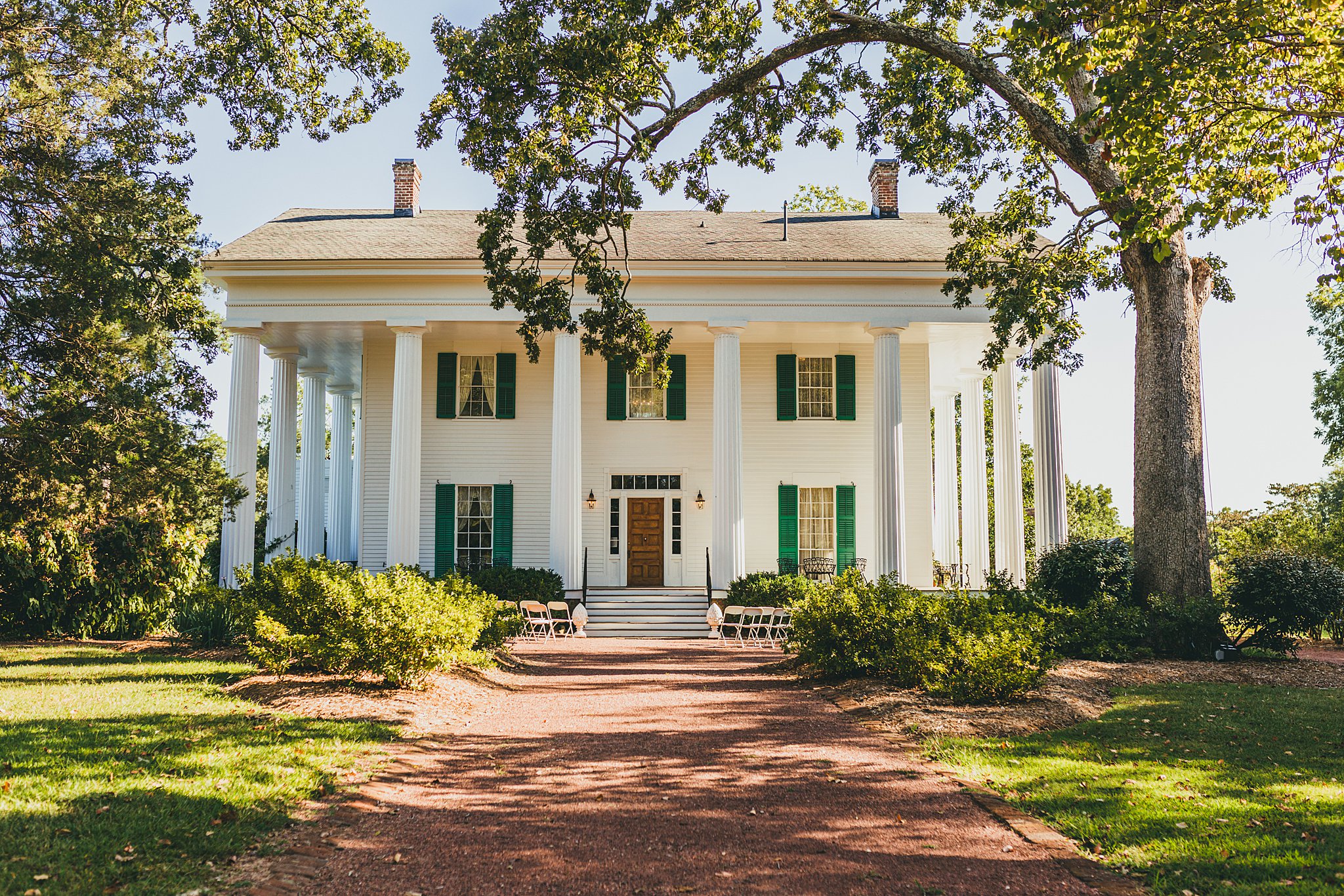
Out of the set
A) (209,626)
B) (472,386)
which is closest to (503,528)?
(472,386)

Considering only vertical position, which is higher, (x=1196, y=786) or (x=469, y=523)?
(x=469, y=523)

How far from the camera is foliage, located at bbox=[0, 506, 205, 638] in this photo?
14.6m

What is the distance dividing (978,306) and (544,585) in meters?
11.2

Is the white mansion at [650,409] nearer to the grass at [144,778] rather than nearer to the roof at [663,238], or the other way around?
the roof at [663,238]

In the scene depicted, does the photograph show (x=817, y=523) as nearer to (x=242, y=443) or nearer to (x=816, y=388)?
(x=816, y=388)

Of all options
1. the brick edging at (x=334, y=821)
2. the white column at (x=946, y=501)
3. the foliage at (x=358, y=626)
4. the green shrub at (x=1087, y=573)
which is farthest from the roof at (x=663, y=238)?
the brick edging at (x=334, y=821)

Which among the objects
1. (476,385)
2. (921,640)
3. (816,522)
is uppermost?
(476,385)

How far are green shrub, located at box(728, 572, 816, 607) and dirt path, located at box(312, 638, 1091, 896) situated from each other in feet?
30.7

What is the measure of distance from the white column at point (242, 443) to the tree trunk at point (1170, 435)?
54.3 feet

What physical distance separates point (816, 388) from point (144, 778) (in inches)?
754

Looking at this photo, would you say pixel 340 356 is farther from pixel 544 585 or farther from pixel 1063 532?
pixel 1063 532

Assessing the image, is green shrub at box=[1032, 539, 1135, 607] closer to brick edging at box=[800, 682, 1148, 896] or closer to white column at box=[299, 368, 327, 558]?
brick edging at box=[800, 682, 1148, 896]

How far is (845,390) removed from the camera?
23016 mm

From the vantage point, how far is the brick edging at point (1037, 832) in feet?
14.4
